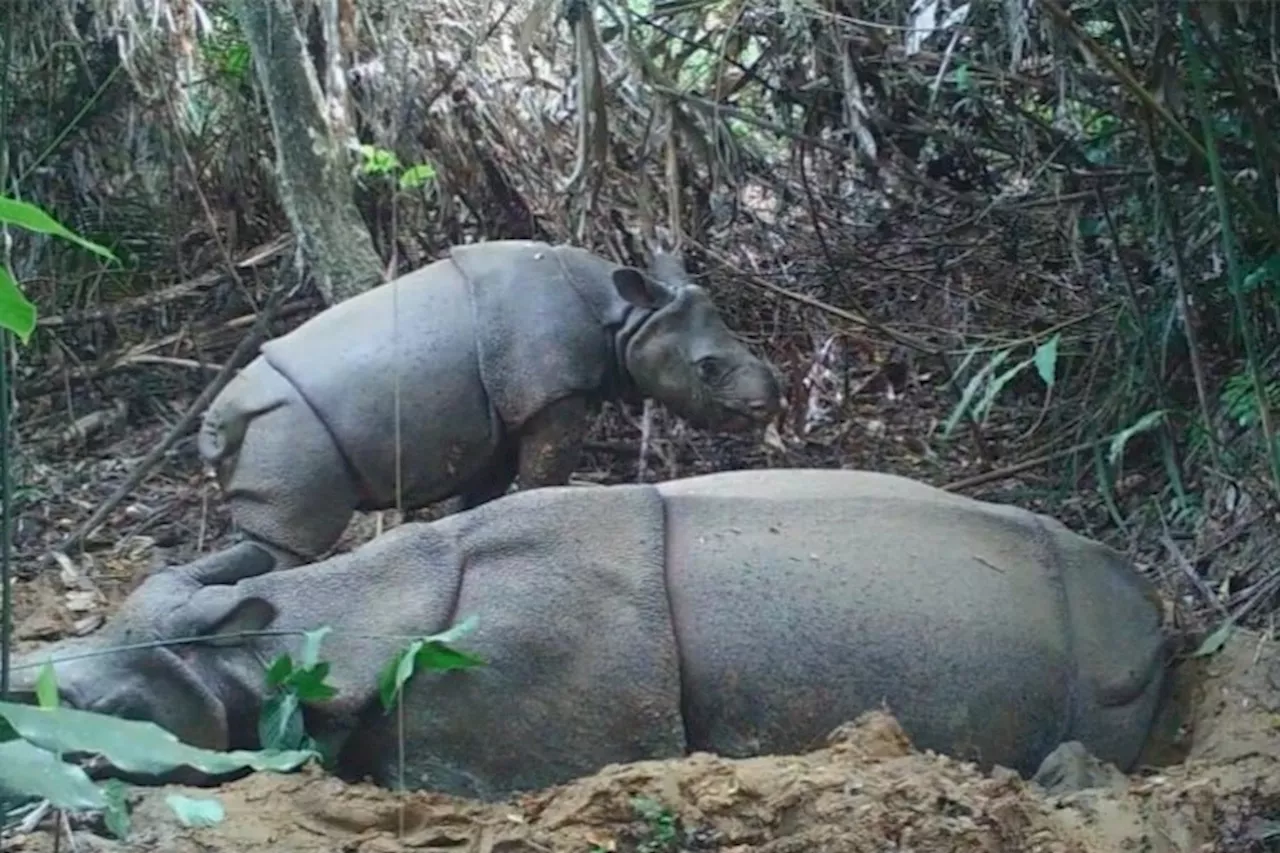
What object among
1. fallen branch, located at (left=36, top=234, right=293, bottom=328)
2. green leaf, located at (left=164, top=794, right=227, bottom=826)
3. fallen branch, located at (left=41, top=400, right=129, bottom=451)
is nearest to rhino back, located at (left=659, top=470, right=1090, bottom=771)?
green leaf, located at (left=164, top=794, right=227, bottom=826)

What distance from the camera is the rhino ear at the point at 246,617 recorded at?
404 cm

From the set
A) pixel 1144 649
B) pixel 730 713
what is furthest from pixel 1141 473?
pixel 730 713

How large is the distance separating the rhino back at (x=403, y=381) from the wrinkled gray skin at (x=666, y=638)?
3.58ft

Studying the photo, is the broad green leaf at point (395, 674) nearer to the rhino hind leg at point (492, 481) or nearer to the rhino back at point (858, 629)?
the rhino back at point (858, 629)

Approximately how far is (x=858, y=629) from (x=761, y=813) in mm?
827

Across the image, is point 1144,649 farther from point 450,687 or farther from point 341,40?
point 341,40

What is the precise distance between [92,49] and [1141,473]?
4.30 m

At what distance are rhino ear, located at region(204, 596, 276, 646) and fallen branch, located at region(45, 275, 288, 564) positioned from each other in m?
1.87

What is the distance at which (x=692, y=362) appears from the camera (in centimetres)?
599

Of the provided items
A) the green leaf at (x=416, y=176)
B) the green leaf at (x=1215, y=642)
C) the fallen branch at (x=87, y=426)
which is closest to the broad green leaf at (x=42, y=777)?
the green leaf at (x=1215, y=642)

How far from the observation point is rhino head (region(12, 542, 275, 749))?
12.6 ft

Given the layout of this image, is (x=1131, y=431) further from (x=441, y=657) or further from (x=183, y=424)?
(x=183, y=424)

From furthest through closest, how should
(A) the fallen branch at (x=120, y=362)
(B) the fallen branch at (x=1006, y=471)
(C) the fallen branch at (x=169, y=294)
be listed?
(C) the fallen branch at (x=169, y=294) < (A) the fallen branch at (x=120, y=362) < (B) the fallen branch at (x=1006, y=471)

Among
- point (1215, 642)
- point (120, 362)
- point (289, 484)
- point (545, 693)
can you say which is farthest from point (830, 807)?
point (120, 362)
